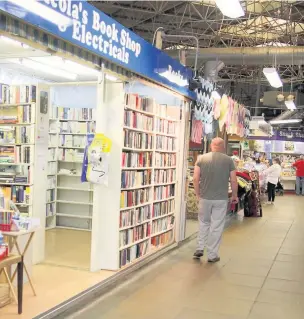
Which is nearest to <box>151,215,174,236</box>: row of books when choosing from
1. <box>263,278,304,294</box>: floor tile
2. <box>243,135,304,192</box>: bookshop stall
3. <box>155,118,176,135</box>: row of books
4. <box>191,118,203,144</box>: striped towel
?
<box>155,118,176,135</box>: row of books

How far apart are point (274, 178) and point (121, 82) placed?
37.1 ft

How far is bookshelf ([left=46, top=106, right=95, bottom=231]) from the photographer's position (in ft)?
29.1

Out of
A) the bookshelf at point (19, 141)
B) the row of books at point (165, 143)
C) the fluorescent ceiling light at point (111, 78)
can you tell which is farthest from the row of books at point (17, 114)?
the row of books at point (165, 143)

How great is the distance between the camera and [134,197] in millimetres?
6508

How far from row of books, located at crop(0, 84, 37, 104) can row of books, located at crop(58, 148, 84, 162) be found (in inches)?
107

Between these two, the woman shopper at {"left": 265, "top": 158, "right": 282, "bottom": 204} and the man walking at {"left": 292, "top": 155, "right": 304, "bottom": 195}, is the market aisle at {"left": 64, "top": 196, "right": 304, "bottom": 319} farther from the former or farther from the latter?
the man walking at {"left": 292, "top": 155, "right": 304, "bottom": 195}

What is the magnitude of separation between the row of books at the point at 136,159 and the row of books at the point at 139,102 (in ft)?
2.11

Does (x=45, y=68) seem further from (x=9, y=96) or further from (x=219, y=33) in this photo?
(x=219, y=33)

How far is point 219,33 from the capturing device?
13844 millimetres

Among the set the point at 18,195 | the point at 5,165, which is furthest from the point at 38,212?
the point at 5,165

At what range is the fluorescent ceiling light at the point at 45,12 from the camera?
12.4 ft

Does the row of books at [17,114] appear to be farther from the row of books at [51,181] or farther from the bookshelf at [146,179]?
the row of books at [51,181]

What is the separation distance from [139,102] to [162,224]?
217 centimetres

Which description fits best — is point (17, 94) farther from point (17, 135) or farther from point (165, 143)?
point (165, 143)
